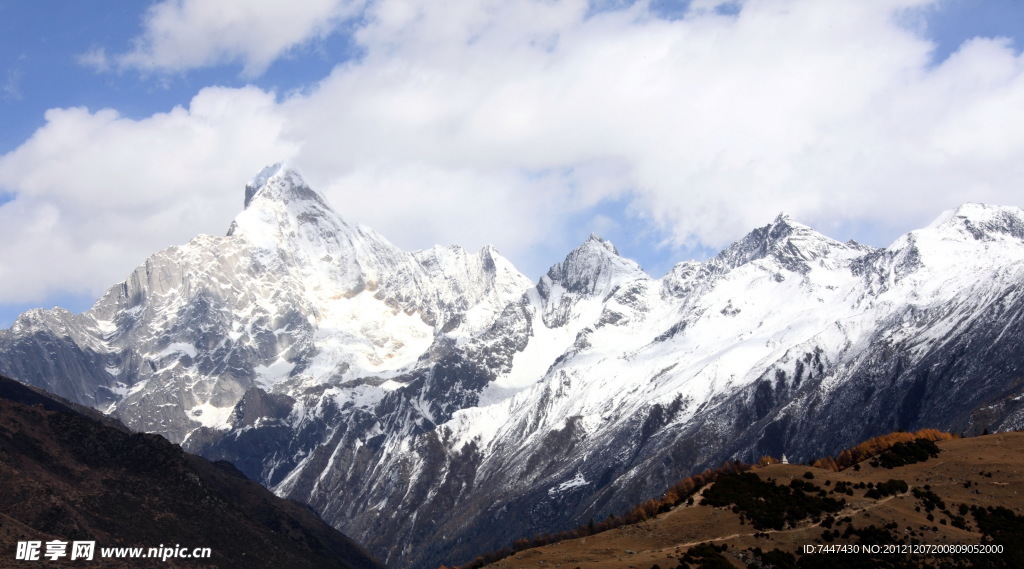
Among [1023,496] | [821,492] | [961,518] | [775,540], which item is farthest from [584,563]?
[1023,496]

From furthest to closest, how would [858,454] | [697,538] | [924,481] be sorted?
1. [858,454]
2. [924,481]
3. [697,538]

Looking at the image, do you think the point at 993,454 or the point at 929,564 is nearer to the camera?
the point at 929,564

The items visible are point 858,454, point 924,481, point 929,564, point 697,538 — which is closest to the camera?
point 929,564

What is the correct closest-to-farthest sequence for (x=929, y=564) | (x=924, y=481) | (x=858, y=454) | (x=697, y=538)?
(x=929, y=564), (x=697, y=538), (x=924, y=481), (x=858, y=454)

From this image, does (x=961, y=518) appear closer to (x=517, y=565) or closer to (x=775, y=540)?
(x=775, y=540)

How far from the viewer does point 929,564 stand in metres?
126

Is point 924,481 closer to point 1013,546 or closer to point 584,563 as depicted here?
point 1013,546

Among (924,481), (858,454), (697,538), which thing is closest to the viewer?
(697,538)

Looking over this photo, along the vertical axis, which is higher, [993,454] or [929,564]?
[993,454]

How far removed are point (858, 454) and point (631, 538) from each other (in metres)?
53.7

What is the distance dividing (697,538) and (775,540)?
9.42m

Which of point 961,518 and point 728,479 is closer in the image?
point 961,518

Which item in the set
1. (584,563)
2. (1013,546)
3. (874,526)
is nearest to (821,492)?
(874,526)

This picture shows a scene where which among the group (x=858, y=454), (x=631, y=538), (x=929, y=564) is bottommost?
(x=929, y=564)
